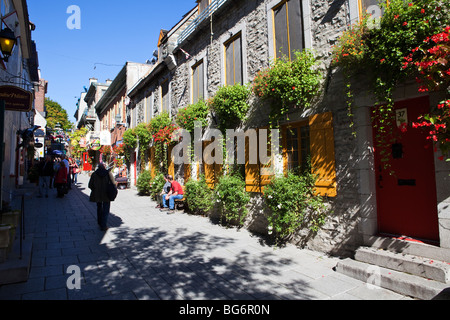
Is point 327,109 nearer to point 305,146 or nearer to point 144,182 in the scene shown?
point 305,146

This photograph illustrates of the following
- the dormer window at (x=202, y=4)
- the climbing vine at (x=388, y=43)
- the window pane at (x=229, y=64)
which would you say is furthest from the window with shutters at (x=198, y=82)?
the climbing vine at (x=388, y=43)

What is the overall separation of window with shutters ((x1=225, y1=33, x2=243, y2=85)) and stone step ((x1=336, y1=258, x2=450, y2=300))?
199 inches

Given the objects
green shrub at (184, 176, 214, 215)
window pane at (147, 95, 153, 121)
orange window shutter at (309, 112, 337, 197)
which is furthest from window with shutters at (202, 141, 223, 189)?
window pane at (147, 95, 153, 121)

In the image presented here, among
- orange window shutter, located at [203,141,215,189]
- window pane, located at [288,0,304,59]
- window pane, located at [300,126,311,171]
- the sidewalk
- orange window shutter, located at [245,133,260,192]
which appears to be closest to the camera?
the sidewalk

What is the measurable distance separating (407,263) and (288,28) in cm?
495

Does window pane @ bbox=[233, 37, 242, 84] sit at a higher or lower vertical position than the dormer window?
lower

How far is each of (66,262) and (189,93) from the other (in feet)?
22.2

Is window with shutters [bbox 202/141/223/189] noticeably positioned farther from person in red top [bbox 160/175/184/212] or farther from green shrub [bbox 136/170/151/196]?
green shrub [bbox 136/170/151/196]

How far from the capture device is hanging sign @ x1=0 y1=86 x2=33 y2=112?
5785mm

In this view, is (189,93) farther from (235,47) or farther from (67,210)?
(67,210)

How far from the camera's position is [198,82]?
9.05m

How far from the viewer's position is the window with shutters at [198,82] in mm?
8820

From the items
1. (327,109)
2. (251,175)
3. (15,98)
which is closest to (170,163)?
(251,175)
